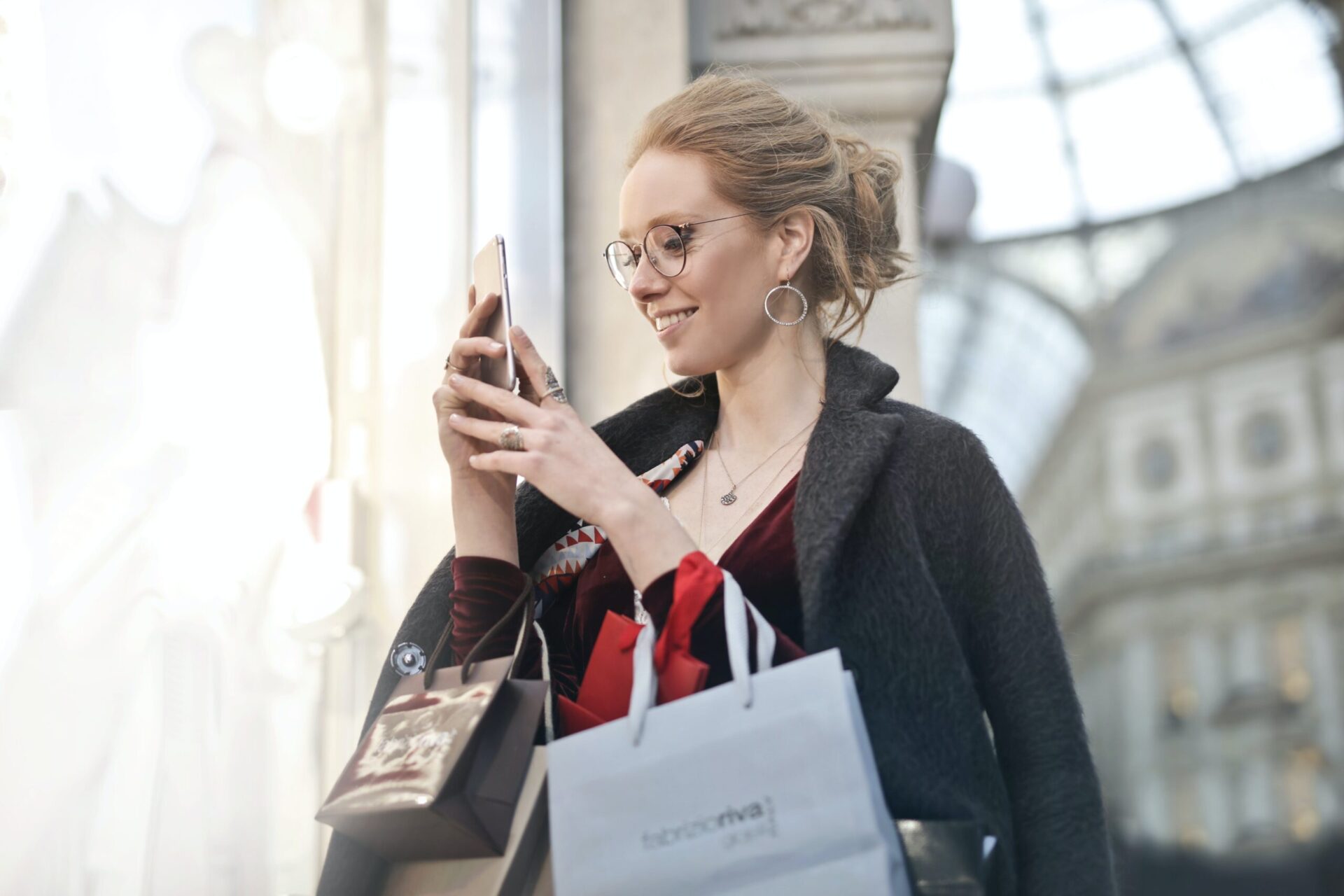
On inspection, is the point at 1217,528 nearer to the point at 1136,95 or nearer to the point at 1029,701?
the point at 1136,95

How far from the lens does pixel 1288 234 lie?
26.6 meters

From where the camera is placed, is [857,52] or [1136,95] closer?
[857,52]

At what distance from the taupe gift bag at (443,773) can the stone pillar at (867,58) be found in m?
1.86

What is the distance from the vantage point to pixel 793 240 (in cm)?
210

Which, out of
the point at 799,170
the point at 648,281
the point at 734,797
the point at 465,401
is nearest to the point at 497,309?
the point at 465,401

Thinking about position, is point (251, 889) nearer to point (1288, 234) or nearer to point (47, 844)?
point (47, 844)

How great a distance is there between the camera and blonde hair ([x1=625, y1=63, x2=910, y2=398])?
2053 mm

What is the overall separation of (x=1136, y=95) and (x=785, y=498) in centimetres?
2541

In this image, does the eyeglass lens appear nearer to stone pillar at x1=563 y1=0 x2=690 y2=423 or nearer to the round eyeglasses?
the round eyeglasses

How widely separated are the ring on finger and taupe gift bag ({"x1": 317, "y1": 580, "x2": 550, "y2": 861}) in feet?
0.99

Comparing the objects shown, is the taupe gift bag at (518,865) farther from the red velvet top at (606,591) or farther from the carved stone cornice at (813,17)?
the carved stone cornice at (813,17)

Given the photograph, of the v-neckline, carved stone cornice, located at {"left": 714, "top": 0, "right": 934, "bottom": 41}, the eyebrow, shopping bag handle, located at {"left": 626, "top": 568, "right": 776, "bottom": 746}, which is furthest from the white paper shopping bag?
carved stone cornice, located at {"left": 714, "top": 0, "right": 934, "bottom": 41}

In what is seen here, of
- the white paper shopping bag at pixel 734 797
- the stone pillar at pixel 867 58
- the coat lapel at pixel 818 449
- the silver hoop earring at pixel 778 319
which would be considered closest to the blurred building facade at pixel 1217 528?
the stone pillar at pixel 867 58

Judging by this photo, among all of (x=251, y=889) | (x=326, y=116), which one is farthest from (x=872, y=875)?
(x=326, y=116)
